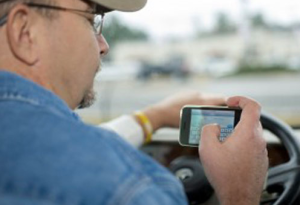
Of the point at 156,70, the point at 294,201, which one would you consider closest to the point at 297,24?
the point at 294,201

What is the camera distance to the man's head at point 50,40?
0.86 meters

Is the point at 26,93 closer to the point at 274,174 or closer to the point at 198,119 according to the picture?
the point at 198,119

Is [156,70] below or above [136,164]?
below

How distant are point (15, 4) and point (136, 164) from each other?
0.37 meters

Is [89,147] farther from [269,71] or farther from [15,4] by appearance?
[269,71]

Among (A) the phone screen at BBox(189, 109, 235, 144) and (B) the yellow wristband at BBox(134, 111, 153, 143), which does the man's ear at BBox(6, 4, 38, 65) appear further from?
(B) the yellow wristband at BBox(134, 111, 153, 143)

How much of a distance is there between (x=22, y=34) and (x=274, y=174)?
1.00m

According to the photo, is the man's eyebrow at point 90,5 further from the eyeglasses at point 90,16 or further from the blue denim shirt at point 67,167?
the blue denim shirt at point 67,167

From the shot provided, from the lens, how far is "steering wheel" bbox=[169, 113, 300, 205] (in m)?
1.49

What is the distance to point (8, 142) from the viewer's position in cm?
71

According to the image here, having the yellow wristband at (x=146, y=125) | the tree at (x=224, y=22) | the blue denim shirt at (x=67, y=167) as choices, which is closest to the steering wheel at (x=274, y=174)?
the yellow wristband at (x=146, y=125)

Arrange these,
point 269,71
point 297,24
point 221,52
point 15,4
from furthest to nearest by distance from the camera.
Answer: point 221,52 < point 269,71 < point 297,24 < point 15,4

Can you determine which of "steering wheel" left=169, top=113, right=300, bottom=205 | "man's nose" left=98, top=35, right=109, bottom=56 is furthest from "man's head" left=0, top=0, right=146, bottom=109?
"steering wheel" left=169, top=113, right=300, bottom=205

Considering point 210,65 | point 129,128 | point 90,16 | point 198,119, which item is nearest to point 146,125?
point 129,128
